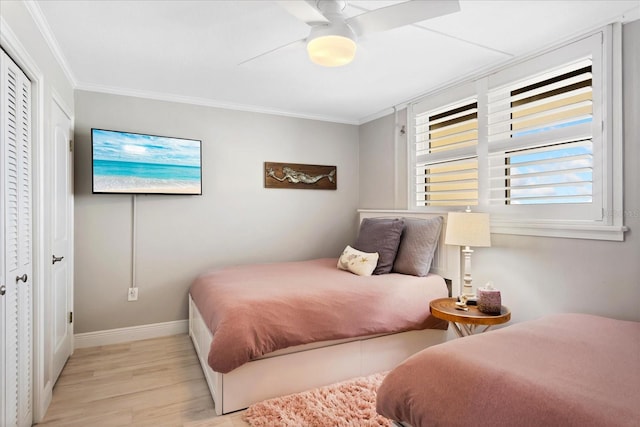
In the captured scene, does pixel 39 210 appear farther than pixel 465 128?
No

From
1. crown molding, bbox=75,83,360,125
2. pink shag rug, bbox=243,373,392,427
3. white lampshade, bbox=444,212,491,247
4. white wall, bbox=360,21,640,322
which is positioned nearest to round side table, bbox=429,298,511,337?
white wall, bbox=360,21,640,322

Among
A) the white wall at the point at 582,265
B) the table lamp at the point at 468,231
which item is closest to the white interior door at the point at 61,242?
the table lamp at the point at 468,231

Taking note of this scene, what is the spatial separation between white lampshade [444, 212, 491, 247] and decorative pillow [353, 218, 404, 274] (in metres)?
0.60

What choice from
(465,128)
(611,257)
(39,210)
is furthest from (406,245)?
(39,210)

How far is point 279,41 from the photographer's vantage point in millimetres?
2322

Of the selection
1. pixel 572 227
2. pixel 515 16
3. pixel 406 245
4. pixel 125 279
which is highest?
pixel 515 16

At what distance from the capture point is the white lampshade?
2.49 m

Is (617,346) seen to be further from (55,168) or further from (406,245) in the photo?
(55,168)

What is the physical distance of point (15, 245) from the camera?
67.9 inches

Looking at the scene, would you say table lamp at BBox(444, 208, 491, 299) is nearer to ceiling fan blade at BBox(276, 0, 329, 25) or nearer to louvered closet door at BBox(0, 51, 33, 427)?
ceiling fan blade at BBox(276, 0, 329, 25)

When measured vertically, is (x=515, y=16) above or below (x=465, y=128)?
above

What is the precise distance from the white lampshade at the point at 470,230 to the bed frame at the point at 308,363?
0.38 m

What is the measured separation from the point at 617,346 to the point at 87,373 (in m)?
3.29

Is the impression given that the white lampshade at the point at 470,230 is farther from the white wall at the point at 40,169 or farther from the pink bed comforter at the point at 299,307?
the white wall at the point at 40,169
